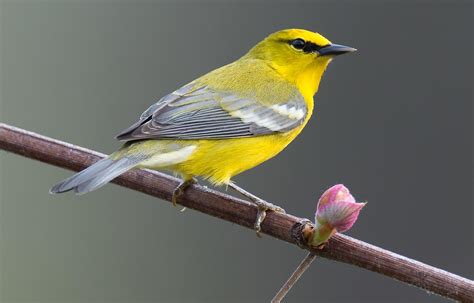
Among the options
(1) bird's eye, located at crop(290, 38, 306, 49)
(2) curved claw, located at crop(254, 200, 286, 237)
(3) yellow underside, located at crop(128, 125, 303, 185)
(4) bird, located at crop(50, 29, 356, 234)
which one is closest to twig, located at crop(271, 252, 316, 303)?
(2) curved claw, located at crop(254, 200, 286, 237)

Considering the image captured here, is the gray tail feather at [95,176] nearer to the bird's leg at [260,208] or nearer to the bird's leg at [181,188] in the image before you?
the bird's leg at [181,188]

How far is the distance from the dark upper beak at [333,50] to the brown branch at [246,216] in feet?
4.10

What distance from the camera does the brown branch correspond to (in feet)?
7.47

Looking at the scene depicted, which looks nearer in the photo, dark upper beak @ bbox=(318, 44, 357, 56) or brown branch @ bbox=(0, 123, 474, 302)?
brown branch @ bbox=(0, 123, 474, 302)

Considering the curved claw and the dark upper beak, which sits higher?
the dark upper beak

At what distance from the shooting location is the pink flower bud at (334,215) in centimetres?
243

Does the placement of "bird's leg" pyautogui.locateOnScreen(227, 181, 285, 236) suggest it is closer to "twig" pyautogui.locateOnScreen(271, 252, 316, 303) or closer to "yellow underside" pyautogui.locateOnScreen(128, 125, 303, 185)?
"yellow underside" pyautogui.locateOnScreen(128, 125, 303, 185)

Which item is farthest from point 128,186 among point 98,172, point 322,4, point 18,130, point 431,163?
point 322,4

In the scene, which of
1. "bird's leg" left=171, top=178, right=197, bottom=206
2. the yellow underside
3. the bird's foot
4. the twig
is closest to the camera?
the twig

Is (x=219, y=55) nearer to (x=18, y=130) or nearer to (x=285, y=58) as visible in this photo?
(x=285, y=58)

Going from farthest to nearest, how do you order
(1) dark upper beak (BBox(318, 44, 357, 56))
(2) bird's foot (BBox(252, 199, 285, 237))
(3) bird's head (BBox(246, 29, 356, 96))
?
1. (3) bird's head (BBox(246, 29, 356, 96))
2. (1) dark upper beak (BBox(318, 44, 357, 56))
3. (2) bird's foot (BBox(252, 199, 285, 237))

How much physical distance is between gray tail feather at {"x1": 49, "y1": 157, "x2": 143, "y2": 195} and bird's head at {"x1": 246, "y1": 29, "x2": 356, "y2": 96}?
1528 millimetres

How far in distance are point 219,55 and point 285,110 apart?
11.6ft

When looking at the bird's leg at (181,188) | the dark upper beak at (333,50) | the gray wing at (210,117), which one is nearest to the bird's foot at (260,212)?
the bird's leg at (181,188)
